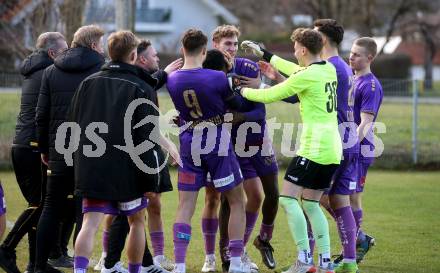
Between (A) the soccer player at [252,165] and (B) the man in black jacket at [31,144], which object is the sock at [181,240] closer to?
(A) the soccer player at [252,165]

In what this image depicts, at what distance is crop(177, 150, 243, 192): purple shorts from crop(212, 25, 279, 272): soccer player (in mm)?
577

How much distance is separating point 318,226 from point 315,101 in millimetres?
1086

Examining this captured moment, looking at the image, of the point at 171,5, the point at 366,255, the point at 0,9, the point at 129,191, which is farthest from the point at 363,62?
the point at 171,5

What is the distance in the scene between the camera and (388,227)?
1019 centimetres

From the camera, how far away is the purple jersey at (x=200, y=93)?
6.97 meters

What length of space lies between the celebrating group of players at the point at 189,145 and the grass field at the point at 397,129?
8.58 m

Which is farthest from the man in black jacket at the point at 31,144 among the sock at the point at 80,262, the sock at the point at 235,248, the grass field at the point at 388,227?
the sock at the point at 235,248

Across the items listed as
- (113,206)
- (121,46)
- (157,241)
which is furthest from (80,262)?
(121,46)

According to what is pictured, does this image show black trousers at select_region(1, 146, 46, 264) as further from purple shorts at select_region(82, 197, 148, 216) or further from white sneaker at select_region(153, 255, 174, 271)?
purple shorts at select_region(82, 197, 148, 216)

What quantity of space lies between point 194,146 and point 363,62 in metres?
2.10

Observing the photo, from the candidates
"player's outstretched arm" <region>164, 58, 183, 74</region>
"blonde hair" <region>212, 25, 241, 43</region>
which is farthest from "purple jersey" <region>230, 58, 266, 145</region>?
"player's outstretched arm" <region>164, 58, 183, 74</region>

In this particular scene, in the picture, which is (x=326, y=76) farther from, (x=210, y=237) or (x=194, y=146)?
(x=210, y=237)

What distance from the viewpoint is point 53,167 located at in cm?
711

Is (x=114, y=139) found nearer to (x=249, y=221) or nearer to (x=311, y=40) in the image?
(x=311, y=40)
